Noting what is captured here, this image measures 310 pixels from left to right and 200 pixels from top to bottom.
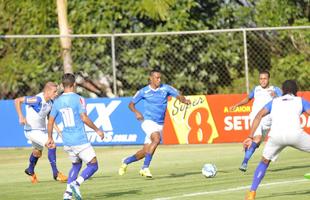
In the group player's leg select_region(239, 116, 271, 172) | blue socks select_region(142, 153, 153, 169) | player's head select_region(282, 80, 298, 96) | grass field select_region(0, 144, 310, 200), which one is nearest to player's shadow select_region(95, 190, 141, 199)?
grass field select_region(0, 144, 310, 200)

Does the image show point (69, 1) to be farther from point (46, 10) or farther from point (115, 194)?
point (115, 194)

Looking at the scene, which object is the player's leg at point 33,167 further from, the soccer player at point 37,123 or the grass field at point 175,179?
the grass field at point 175,179

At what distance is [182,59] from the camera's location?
1258 inches

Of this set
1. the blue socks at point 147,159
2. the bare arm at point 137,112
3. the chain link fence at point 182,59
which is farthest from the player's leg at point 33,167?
the chain link fence at point 182,59

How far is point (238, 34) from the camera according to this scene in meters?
32.3

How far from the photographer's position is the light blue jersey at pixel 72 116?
15750 millimetres

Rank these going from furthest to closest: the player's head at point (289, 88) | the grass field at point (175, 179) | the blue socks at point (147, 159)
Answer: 1. the blue socks at point (147, 159)
2. the grass field at point (175, 179)
3. the player's head at point (289, 88)

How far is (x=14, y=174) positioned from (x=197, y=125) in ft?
27.0

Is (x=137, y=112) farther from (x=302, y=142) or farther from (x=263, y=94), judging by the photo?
(x=302, y=142)

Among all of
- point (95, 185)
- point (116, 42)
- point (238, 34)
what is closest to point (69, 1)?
point (116, 42)

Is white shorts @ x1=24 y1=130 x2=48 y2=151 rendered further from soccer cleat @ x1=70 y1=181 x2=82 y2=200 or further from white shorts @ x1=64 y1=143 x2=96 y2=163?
soccer cleat @ x1=70 y1=181 x2=82 y2=200

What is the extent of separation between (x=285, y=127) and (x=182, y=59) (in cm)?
1720

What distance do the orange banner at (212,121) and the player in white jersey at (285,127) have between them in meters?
14.3

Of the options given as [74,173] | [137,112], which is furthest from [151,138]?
[74,173]
